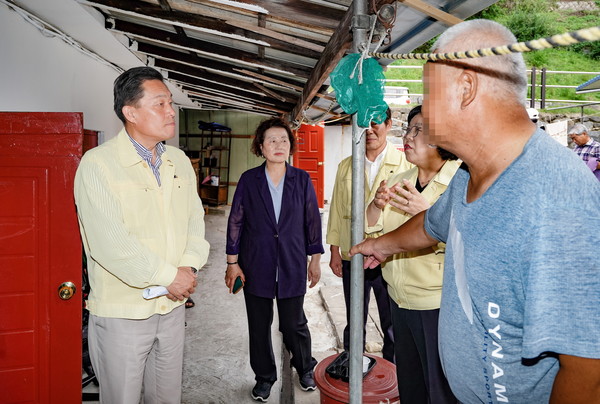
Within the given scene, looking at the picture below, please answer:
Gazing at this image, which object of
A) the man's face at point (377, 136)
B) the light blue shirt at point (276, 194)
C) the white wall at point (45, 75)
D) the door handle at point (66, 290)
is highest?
the white wall at point (45, 75)

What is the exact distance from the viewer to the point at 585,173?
0.87 m

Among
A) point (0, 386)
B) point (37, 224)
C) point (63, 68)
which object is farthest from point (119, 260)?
point (63, 68)

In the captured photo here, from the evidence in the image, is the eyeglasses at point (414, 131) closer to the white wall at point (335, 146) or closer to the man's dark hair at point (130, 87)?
the man's dark hair at point (130, 87)

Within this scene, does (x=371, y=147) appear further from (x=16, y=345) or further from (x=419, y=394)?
(x=16, y=345)

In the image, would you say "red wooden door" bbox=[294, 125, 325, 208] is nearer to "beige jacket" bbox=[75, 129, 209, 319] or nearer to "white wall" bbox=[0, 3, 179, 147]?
"white wall" bbox=[0, 3, 179, 147]

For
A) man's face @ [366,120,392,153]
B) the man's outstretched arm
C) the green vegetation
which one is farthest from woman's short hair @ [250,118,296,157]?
the green vegetation

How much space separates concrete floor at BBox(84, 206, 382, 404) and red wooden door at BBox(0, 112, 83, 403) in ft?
3.56

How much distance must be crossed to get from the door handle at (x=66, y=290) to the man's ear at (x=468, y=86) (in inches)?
91.3

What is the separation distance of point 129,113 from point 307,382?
8.15 feet

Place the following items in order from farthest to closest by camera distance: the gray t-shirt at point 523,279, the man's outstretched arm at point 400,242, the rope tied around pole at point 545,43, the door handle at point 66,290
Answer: the door handle at point 66,290 < the man's outstretched arm at point 400,242 < the gray t-shirt at point 523,279 < the rope tied around pole at point 545,43

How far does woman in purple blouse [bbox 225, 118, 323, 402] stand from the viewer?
313 cm

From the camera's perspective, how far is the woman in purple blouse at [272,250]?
3129 mm

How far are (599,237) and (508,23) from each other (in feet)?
109

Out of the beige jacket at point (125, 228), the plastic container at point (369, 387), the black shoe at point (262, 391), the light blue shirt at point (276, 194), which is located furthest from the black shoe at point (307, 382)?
the beige jacket at point (125, 228)
